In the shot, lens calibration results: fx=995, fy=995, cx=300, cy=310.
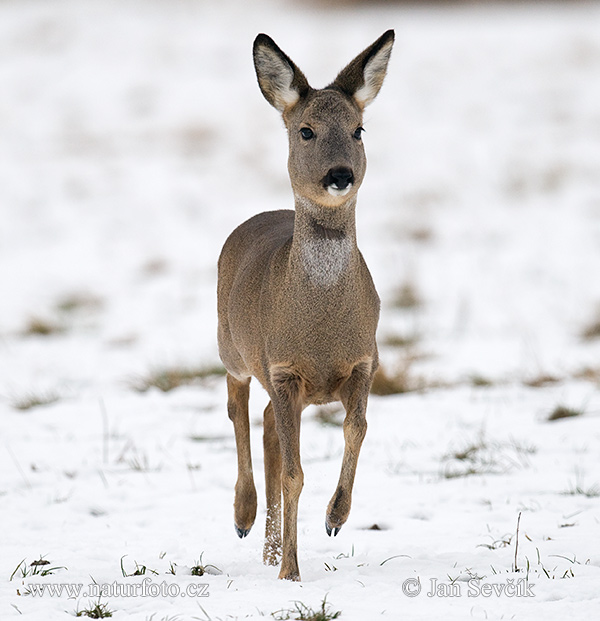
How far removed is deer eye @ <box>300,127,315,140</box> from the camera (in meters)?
4.06

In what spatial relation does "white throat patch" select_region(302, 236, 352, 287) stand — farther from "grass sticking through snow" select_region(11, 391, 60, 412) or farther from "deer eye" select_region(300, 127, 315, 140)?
"grass sticking through snow" select_region(11, 391, 60, 412)

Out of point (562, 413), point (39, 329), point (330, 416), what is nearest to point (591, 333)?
point (562, 413)

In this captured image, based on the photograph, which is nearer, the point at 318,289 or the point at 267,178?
the point at 318,289

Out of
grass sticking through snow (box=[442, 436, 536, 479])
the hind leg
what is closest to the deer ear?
the hind leg

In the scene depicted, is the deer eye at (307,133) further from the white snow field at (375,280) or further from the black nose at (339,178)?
the white snow field at (375,280)

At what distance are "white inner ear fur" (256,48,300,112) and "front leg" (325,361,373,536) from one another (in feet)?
3.92

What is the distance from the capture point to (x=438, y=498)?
202 inches

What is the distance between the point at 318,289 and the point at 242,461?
3.90ft

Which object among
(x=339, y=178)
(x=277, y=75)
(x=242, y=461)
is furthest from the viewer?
(x=242, y=461)

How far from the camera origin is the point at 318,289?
4016mm

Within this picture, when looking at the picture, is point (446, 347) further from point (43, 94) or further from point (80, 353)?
point (43, 94)

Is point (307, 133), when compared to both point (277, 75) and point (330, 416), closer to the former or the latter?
point (277, 75)

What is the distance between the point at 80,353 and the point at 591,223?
24.0 ft

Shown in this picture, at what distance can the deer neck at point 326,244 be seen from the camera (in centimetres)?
404
